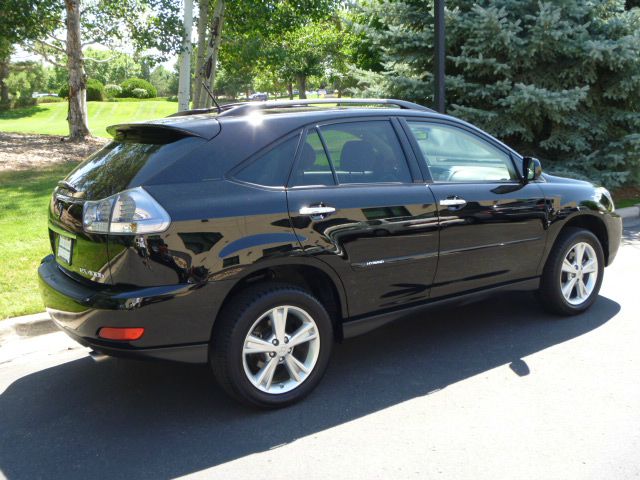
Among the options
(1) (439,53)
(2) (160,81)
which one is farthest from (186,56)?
(2) (160,81)

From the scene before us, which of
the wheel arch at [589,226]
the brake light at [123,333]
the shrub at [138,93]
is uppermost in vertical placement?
the shrub at [138,93]

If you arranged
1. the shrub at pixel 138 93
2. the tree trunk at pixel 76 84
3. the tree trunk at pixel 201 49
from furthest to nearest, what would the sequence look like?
the shrub at pixel 138 93 → the tree trunk at pixel 76 84 → the tree trunk at pixel 201 49

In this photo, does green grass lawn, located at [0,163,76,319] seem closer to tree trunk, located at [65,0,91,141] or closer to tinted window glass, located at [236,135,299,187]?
tinted window glass, located at [236,135,299,187]

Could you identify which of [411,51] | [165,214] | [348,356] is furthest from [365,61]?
[165,214]

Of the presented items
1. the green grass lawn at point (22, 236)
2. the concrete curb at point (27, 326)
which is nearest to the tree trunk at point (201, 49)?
the green grass lawn at point (22, 236)

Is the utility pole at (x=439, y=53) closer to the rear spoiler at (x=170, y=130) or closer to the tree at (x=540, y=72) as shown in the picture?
the tree at (x=540, y=72)

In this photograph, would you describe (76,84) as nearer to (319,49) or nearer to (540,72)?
(540,72)

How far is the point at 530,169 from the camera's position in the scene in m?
4.88

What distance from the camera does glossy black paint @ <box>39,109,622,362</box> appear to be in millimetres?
3281

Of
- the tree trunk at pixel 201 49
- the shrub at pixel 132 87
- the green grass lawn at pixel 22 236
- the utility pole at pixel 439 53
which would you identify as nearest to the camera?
the green grass lawn at pixel 22 236

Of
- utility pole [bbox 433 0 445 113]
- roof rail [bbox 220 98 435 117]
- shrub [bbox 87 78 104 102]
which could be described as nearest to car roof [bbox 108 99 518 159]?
roof rail [bbox 220 98 435 117]

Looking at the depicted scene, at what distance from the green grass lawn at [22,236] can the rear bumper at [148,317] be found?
210 centimetres

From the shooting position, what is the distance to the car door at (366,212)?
3752 mm

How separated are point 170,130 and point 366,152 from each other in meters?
1.23
